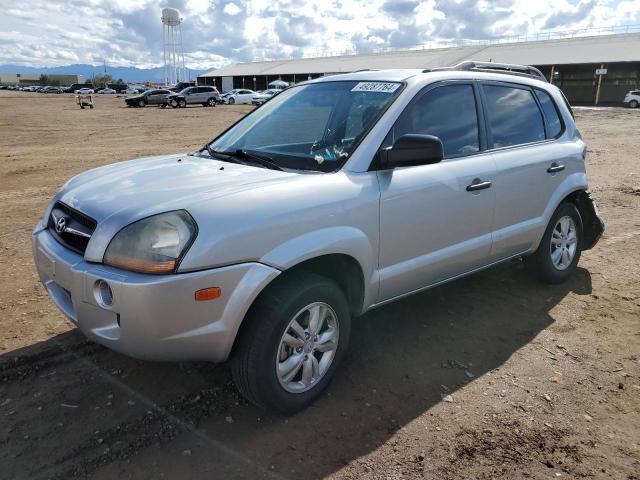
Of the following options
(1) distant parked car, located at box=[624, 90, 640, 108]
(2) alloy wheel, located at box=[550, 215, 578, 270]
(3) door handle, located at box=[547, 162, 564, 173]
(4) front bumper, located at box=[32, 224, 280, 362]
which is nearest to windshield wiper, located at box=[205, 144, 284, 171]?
(4) front bumper, located at box=[32, 224, 280, 362]

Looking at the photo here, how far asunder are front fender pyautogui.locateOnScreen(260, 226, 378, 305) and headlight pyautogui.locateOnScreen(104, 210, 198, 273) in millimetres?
395

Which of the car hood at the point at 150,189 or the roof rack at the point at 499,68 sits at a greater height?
the roof rack at the point at 499,68

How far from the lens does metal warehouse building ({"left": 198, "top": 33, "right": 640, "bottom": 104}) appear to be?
161ft

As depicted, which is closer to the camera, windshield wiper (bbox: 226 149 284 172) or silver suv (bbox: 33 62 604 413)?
silver suv (bbox: 33 62 604 413)

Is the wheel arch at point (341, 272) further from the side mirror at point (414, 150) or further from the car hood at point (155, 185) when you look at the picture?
the side mirror at point (414, 150)

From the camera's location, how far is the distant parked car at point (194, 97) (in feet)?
140

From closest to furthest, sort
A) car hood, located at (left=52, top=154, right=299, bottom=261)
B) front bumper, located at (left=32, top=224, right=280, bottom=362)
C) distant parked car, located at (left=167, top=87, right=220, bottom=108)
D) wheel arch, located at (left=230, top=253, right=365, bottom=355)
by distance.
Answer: front bumper, located at (left=32, top=224, right=280, bottom=362) → car hood, located at (left=52, top=154, right=299, bottom=261) → wheel arch, located at (left=230, top=253, right=365, bottom=355) → distant parked car, located at (left=167, top=87, right=220, bottom=108)

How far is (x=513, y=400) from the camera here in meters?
3.12

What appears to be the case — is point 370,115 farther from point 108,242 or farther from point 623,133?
point 623,133

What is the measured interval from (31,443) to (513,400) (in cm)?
267

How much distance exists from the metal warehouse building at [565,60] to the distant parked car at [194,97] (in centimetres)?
1139

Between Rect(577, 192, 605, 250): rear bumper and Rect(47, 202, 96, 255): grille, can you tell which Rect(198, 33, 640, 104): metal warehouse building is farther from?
Rect(47, 202, 96, 255): grille

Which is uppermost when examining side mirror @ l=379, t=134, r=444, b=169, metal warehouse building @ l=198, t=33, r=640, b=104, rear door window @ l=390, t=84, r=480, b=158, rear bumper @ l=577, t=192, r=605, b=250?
metal warehouse building @ l=198, t=33, r=640, b=104

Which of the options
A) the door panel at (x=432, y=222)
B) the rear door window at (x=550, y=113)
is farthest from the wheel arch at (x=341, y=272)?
the rear door window at (x=550, y=113)
